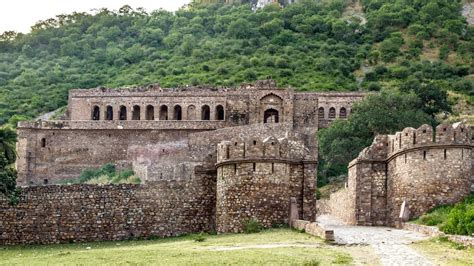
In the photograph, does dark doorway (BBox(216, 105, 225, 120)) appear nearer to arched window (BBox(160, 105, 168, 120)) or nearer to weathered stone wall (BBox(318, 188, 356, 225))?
arched window (BBox(160, 105, 168, 120))

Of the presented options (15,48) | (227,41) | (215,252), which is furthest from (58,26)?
(215,252)

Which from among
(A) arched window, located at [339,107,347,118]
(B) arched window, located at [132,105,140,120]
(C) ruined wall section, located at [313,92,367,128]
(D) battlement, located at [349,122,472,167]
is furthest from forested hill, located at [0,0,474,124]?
(D) battlement, located at [349,122,472,167]

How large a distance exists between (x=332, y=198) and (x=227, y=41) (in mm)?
94577

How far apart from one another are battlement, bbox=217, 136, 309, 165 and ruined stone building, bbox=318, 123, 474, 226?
118 inches

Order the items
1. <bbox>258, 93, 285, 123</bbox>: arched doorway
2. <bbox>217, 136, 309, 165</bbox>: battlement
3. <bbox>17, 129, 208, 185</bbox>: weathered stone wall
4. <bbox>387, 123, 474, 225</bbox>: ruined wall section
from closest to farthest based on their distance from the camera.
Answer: <bbox>387, 123, 474, 225</bbox>: ruined wall section → <bbox>217, 136, 309, 165</bbox>: battlement → <bbox>17, 129, 208, 185</bbox>: weathered stone wall → <bbox>258, 93, 285, 123</bbox>: arched doorway

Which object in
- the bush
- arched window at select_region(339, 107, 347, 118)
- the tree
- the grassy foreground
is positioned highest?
arched window at select_region(339, 107, 347, 118)

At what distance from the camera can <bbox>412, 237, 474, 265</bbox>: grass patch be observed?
69.8ft

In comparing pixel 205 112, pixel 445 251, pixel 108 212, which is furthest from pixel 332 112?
pixel 445 251

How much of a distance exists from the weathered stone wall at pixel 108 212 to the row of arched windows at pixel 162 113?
42557mm

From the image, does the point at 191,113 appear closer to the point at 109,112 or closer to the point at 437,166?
the point at 109,112

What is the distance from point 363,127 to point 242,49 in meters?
75.3

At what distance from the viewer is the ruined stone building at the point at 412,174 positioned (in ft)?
98.4

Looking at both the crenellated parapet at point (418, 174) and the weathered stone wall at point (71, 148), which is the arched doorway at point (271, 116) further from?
the crenellated parapet at point (418, 174)

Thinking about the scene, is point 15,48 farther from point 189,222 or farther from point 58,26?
point 189,222
